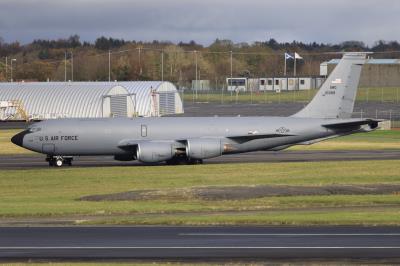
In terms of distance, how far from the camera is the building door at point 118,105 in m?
108

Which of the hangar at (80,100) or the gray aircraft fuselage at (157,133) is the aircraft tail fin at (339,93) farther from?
the hangar at (80,100)

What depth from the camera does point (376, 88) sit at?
575 ft

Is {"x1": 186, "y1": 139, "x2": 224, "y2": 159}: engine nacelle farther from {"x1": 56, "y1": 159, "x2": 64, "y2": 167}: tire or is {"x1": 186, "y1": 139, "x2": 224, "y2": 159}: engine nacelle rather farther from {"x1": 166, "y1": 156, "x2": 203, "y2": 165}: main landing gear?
{"x1": 56, "y1": 159, "x2": 64, "y2": 167}: tire

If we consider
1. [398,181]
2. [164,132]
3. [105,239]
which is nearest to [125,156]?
[164,132]

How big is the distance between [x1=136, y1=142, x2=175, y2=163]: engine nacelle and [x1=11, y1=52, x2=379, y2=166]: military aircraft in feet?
0.19

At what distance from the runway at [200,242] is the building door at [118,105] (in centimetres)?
8046

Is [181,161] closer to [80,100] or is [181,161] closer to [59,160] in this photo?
[59,160]

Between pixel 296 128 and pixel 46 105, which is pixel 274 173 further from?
pixel 46 105

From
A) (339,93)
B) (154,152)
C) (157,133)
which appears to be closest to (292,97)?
(339,93)

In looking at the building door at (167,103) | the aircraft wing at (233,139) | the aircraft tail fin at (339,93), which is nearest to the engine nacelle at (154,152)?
the aircraft wing at (233,139)

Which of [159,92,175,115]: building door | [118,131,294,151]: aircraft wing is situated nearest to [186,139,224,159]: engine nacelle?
[118,131,294,151]: aircraft wing

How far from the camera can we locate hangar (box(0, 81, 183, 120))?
349ft

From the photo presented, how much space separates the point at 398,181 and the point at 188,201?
38.1 feet

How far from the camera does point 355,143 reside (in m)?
76.4
